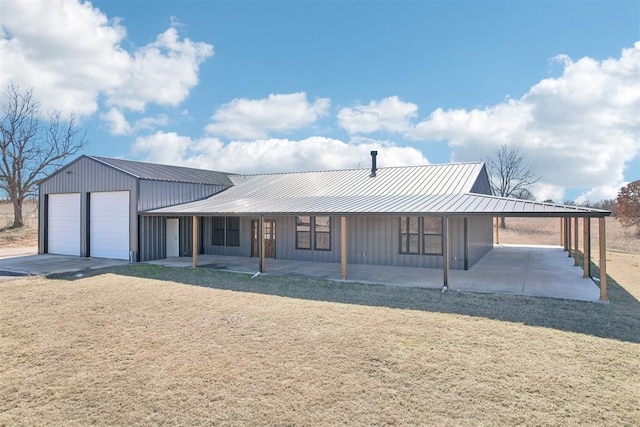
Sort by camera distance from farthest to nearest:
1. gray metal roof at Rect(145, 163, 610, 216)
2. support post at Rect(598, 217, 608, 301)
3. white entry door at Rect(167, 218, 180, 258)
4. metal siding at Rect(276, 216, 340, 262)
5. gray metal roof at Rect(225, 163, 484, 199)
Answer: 1. white entry door at Rect(167, 218, 180, 258)
2. metal siding at Rect(276, 216, 340, 262)
3. gray metal roof at Rect(225, 163, 484, 199)
4. gray metal roof at Rect(145, 163, 610, 216)
5. support post at Rect(598, 217, 608, 301)

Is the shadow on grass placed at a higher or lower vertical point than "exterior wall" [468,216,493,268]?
lower

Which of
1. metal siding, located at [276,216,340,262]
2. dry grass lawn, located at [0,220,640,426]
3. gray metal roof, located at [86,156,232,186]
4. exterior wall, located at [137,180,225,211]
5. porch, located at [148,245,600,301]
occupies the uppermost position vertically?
gray metal roof, located at [86,156,232,186]

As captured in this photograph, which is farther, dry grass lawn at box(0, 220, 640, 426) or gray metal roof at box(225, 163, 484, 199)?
gray metal roof at box(225, 163, 484, 199)

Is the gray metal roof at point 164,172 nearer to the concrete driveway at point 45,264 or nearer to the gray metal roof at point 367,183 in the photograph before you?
the gray metal roof at point 367,183

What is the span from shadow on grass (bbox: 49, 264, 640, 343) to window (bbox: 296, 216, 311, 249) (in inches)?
149

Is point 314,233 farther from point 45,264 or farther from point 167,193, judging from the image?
point 45,264

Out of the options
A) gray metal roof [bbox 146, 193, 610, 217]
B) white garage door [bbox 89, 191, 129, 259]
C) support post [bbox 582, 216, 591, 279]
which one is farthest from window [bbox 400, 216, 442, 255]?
white garage door [bbox 89, 191, 129, 259]

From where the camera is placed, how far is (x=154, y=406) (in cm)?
408

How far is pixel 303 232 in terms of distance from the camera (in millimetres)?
15484

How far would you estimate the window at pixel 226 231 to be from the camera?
17.0 metres

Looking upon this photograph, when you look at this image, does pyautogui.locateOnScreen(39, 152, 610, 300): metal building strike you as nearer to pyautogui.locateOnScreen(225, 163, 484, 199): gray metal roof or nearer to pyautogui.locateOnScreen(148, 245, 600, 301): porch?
pyautogui.locateOnScreen(225, 163, 484, 199): gray metal roof

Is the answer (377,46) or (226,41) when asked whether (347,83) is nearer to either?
(377,46)

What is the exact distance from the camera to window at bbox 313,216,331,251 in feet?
49.2

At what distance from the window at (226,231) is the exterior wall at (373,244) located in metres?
0.25
